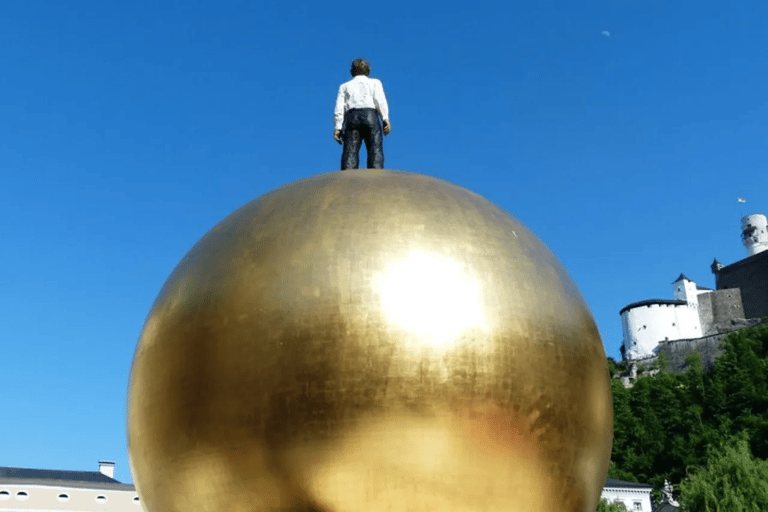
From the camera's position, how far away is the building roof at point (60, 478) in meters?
53.6

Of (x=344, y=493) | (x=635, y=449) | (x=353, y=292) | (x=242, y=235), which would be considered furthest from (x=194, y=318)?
(x=635, y=449)

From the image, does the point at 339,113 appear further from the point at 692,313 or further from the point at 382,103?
the point at 692,313

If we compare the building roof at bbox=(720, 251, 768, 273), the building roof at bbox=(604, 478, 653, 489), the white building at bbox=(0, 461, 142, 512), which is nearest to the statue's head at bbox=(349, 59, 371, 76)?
the white building at bbox=(0, 461, 142, 512)

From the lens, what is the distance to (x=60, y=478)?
58.2 meters

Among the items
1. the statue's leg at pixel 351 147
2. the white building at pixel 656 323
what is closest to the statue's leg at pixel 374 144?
the statue's leg at pixel 351 147

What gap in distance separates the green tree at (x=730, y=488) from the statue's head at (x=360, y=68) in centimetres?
3176

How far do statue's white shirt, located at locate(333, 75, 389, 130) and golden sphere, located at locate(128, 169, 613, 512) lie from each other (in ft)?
7.43

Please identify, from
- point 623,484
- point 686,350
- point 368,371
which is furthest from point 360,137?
point 686,350

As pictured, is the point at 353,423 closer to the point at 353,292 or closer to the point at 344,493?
the point at 344,493

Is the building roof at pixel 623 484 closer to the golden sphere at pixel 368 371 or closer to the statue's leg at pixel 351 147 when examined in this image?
the statue's leg at pixel 351 147

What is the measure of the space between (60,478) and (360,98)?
5716cm

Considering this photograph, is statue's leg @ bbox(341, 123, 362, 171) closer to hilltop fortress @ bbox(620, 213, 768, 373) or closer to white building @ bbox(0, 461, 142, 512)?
white building @ bbox(0, 461, 142, 512)

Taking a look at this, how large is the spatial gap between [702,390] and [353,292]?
255 ft

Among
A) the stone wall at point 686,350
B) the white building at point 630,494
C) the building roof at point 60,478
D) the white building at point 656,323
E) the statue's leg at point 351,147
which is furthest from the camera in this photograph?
the white building at point 656,323
